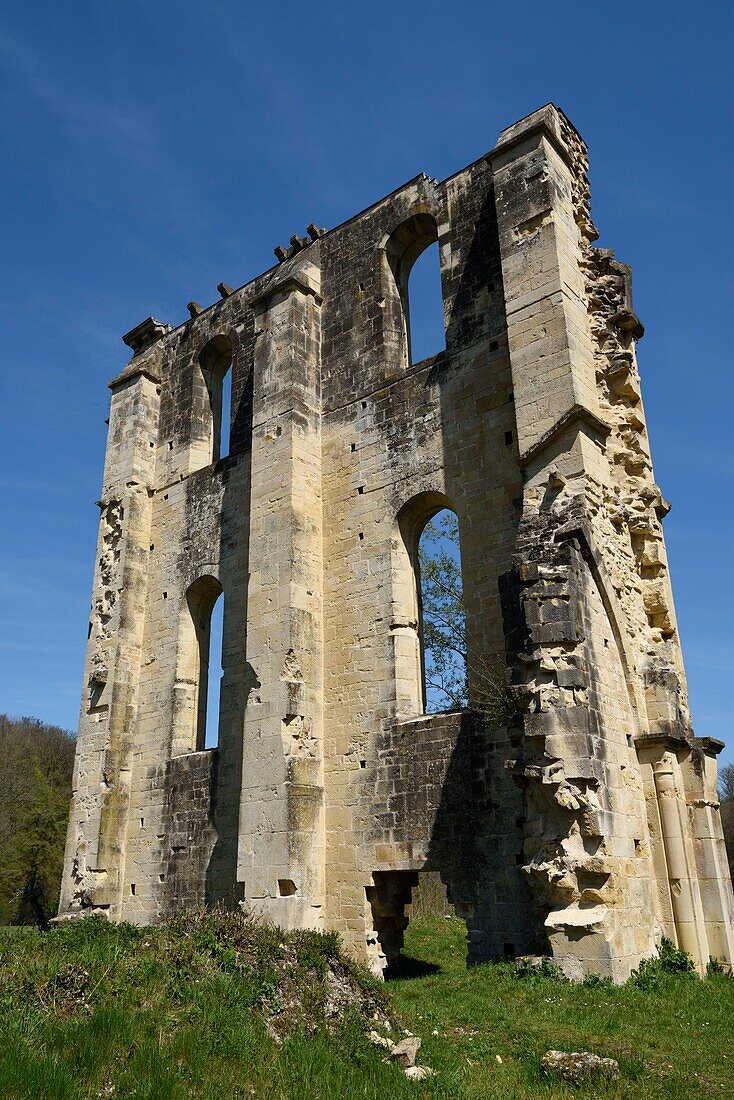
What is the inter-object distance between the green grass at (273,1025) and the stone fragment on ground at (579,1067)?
0.32 ft

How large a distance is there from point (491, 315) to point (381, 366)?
193 cm

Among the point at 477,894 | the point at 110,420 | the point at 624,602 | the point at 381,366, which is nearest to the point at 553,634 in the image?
the point at 624,602

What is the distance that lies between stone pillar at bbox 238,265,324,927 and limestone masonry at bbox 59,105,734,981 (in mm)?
42

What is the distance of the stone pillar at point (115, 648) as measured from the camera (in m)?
13.2

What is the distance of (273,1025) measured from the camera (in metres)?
5.48

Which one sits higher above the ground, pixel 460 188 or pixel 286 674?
pixel 460 188

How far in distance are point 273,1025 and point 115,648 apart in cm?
965

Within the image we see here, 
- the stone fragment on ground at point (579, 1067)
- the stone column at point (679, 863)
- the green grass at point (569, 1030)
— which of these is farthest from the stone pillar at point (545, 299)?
the stone fragment on ground at point (579, 1067)

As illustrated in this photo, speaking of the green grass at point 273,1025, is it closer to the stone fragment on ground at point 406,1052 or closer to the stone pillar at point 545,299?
the stone fragment on ground at point 406,1052

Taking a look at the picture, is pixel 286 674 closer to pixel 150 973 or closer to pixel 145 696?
pixel 145 696

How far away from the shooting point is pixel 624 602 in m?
9.71

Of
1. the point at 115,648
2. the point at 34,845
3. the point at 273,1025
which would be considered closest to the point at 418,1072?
the point at 273,1025

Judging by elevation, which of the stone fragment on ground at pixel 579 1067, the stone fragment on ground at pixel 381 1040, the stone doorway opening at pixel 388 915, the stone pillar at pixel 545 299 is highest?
the stone pillar at pixel 545 299

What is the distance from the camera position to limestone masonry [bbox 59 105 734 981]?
27.9 feet
